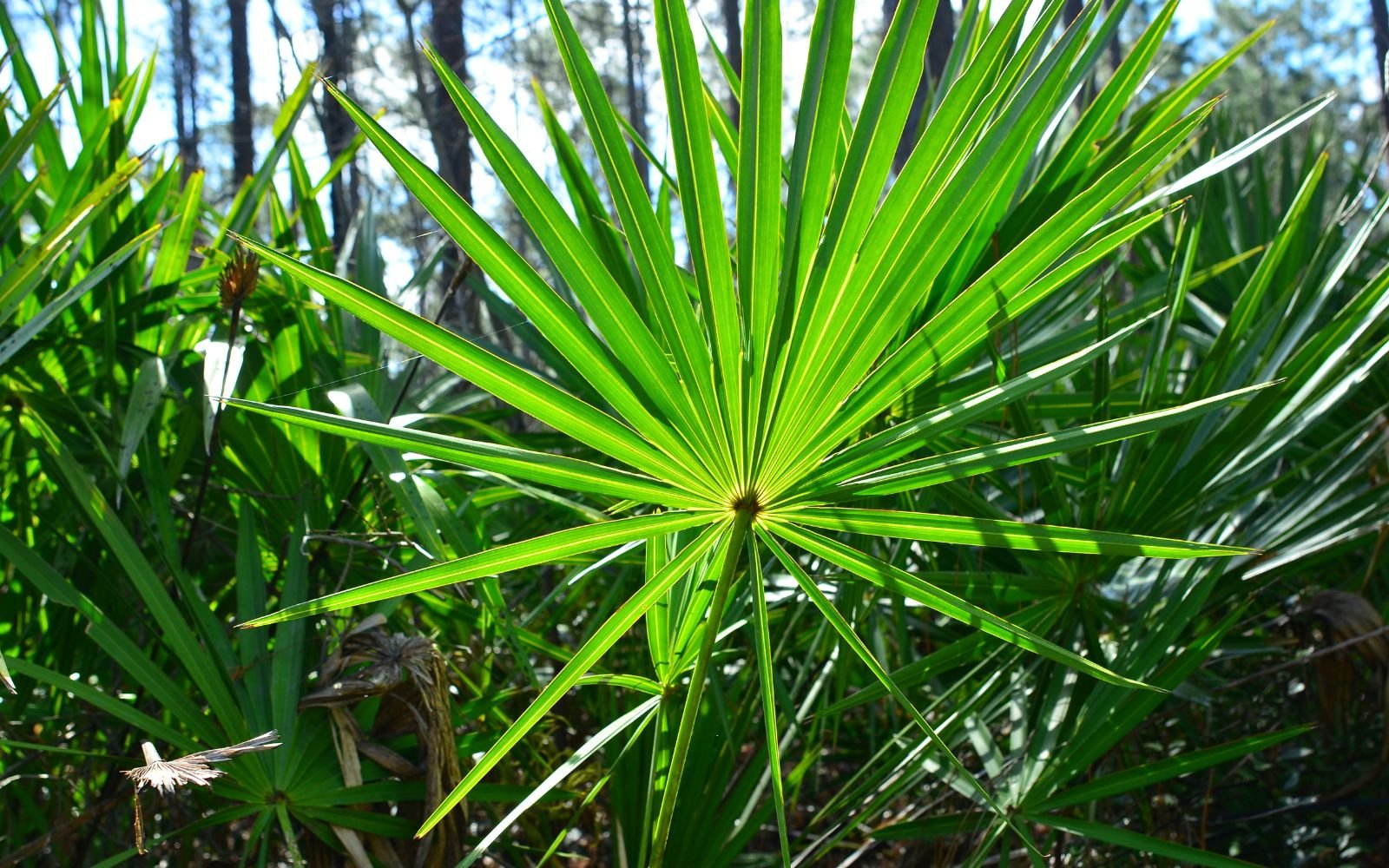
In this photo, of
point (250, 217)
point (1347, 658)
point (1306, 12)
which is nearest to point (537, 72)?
point (250, 217)

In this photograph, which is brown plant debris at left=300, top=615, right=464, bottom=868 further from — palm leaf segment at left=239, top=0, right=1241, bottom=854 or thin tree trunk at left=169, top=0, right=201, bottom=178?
thin tree trunk at left=169, top=0, right=201, bottom=178

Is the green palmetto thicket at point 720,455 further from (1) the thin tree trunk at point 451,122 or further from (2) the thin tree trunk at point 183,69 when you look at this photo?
(2) the thin tree trunk at point 183,69

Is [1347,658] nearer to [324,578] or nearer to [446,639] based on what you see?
[446,639]

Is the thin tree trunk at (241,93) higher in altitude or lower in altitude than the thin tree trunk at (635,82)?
lower

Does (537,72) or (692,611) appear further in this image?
(537,72)

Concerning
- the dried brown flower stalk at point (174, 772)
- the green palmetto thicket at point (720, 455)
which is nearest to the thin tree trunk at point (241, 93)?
the green palmetto thicket at point (720, 455)

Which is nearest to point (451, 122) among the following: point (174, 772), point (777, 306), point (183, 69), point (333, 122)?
point (333, 122)
